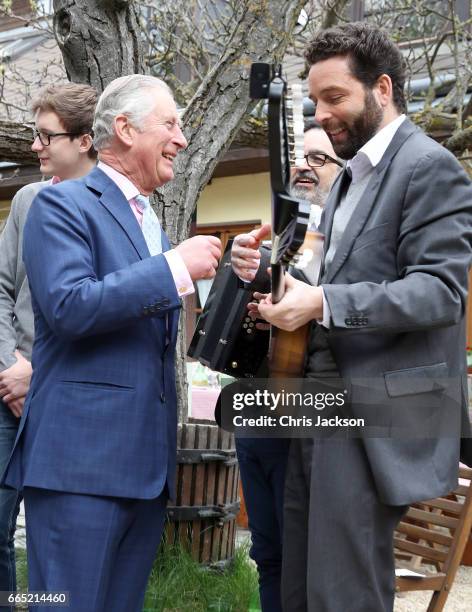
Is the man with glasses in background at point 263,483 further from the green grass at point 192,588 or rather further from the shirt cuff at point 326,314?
the green grass at point 192,588

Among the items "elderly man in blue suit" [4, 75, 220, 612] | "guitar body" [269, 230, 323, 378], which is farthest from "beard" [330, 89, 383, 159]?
"elderly man in blue suit" [4, 75, 220, 612]

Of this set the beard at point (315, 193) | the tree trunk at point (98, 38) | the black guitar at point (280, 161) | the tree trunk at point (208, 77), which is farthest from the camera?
the tree trunk at point (208, 77)

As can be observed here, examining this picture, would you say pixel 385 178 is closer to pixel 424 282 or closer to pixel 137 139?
pixel 424 282

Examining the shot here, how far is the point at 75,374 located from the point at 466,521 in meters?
2.16

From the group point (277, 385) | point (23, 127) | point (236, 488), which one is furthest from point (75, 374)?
point (23, 127)

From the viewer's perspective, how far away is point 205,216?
1150cm

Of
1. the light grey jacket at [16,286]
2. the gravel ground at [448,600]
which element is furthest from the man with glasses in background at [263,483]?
the gravel ground at [448,600]

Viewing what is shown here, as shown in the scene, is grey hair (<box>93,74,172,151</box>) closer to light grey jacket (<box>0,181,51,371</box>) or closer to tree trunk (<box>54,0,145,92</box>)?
light grey jacket (<box>0,181,51,371</box>)

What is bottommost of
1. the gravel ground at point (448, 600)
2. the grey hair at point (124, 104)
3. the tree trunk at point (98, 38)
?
the gravel ground at point (448, 600)

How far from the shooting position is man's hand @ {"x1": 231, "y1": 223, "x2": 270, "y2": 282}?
2691 millimetres

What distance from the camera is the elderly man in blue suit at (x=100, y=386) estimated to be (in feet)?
7.79

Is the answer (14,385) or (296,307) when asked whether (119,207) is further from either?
(14,385)

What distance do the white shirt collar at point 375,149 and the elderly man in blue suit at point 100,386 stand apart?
49 cm

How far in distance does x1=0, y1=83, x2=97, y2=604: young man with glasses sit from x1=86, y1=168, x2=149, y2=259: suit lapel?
0.74 m
